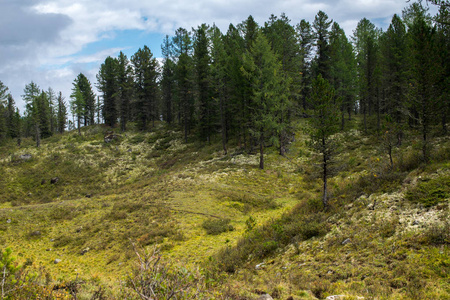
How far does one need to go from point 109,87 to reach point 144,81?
48.5 ft

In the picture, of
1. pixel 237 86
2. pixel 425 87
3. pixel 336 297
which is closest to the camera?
pixel 336 297

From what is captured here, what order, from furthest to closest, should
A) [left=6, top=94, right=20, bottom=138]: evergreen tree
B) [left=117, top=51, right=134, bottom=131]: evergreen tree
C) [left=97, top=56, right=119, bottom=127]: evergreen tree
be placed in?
[left=6, top=94, right=20, bottom=138]: evergreen tree < [left=97, top=56, right=119, bottom=127]: evergreen tree < [left=117, top=51, right=134, bottom=131]: evergreen tree

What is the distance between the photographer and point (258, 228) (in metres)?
12.9

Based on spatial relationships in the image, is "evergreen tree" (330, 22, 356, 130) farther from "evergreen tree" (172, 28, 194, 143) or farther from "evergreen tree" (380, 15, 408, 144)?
"evergreen tree" (172, 28, 194, 143)

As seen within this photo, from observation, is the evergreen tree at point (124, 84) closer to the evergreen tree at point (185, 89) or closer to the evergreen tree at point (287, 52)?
the evergreen tree at point (185, 89)

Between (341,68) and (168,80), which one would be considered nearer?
(341,68)

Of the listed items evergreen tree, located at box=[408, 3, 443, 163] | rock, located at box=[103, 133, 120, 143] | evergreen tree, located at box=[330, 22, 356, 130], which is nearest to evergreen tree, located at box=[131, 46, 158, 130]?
rock, located at box=[103, 133, 120, 143]

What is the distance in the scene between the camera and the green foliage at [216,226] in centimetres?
1402

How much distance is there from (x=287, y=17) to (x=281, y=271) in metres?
34.5

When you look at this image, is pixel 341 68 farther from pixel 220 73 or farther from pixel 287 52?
pixel 220 73

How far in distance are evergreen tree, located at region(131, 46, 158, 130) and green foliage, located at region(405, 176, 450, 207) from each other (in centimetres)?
4711

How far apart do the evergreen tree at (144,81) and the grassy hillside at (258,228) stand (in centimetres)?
2190

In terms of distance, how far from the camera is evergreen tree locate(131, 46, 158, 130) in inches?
1916

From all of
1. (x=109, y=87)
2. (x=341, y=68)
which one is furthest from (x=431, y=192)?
(x=109, y=87)
